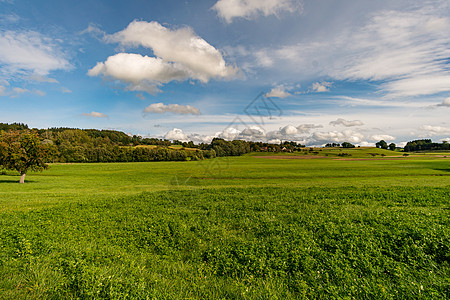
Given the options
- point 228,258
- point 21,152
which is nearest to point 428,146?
point 228,258

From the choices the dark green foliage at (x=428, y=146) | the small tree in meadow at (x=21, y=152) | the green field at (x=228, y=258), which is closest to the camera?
the green field at (x=228, y=258)

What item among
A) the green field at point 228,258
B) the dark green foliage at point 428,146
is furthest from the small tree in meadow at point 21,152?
the dark green foliage at point 428,146

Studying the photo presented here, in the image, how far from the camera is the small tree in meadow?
119 ft

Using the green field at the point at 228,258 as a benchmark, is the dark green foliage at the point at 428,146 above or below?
above

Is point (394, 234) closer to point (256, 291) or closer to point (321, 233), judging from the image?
point (321, 233)

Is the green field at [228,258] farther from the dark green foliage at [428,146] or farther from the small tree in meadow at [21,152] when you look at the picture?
the dark green foliage at [428,146]

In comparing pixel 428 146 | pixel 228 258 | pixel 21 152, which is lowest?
pixel 228 258

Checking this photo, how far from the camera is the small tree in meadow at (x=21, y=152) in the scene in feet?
119

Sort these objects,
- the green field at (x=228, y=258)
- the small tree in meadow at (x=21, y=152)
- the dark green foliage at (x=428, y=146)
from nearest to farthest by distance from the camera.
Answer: the green field at (x=228, y=258)
the small tree in meadow at (x=21, y=152)
the dark green foliage at (x=428, y=146)

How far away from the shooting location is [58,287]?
5562 millimetres

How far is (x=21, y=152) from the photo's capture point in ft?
122

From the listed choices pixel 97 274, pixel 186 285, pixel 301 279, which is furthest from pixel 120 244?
pixel 301 279

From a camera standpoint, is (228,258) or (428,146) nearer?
(228,258)

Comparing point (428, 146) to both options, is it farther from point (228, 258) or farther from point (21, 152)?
point (21, 152)
